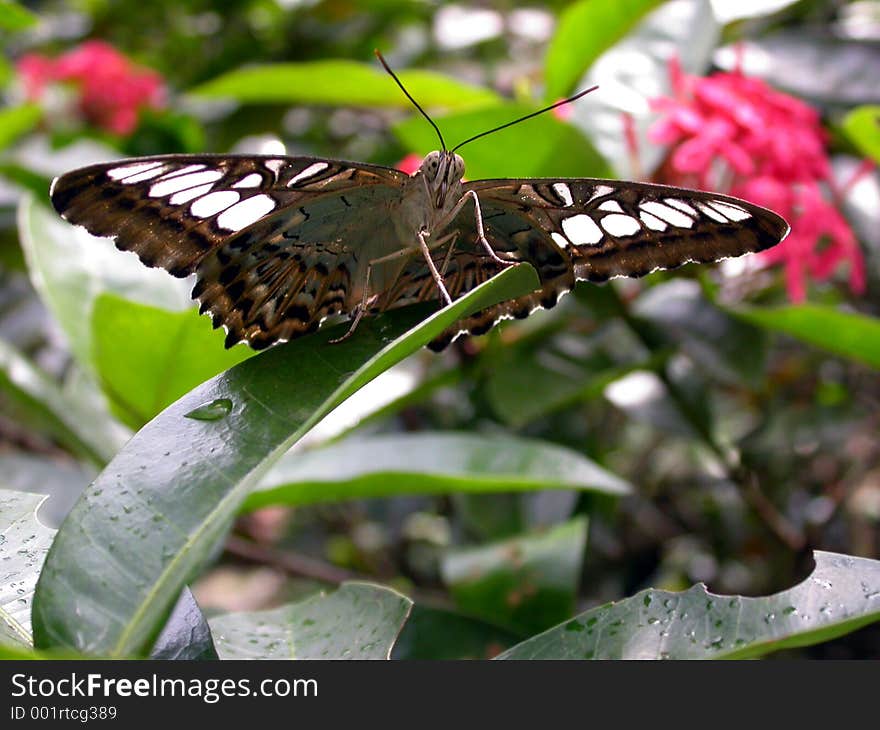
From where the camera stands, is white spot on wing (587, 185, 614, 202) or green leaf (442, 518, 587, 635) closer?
white spot on wing (587, 185, 614, 202)

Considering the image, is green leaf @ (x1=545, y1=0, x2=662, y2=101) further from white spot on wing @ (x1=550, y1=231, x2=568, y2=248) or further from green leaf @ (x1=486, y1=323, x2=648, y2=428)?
white spot on wing @ (x1=550, y1=231, x2=568, y2=248)

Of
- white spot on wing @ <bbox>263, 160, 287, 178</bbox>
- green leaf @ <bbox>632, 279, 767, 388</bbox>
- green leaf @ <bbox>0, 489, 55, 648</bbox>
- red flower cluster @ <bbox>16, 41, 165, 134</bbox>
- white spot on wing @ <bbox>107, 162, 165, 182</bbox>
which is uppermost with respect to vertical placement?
white spot on wing @ <bbox>107, 162, 165, 182</bbox>

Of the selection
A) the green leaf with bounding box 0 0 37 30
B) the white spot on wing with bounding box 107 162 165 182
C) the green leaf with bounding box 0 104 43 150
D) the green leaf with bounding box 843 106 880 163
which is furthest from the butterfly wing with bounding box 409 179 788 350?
the green leaf with bounding box 0 104 43 150

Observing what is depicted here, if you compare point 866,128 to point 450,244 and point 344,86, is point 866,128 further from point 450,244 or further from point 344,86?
point 344,86

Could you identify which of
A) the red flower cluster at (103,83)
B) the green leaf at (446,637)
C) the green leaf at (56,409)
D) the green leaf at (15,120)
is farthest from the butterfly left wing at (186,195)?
the red flower cluster at (103,83)

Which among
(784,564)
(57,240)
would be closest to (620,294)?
(784,564)

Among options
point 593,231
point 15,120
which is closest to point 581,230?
point 593,231

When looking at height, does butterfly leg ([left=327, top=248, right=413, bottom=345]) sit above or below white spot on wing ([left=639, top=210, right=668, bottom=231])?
below
